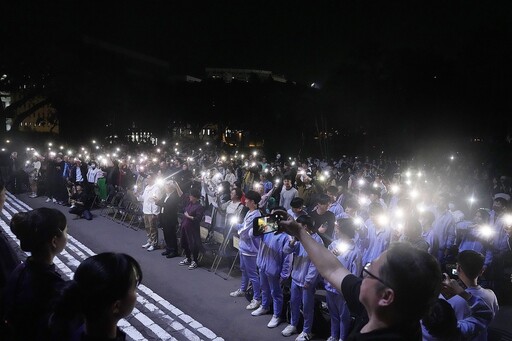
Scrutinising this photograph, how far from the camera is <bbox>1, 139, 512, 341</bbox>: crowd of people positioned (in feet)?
6.59

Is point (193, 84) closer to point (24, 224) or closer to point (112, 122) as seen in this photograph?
point (112, 122)

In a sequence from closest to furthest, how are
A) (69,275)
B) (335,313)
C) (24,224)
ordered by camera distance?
(24,224) → (335,313) → (69,275)

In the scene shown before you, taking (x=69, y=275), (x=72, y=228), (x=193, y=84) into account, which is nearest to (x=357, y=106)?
(x=193, y=84)

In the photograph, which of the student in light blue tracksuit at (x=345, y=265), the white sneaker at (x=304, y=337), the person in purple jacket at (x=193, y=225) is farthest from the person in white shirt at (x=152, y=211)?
the student in light blue tracksuit at (x=345, y=265)

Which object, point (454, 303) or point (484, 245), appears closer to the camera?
point (454, 303)

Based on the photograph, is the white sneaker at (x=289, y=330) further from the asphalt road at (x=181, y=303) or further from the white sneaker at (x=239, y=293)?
the white sneaker at (x=239, y=293)

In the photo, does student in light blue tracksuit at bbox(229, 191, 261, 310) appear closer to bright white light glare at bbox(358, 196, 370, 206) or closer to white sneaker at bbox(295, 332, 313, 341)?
white sneaker at bbox(295, 332, 313, 341)

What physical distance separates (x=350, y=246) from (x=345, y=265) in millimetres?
300

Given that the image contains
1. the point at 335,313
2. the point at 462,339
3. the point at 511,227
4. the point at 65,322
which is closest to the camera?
the point at 65,322

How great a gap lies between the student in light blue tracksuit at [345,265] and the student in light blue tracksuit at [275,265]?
102 cm

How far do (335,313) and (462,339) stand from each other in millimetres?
2745

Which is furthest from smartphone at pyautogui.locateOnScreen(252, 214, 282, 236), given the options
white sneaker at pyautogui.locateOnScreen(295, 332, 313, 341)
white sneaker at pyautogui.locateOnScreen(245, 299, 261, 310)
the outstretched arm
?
white sneaker at pyautogui.locateOnScreen(245, 299, 261, 310)

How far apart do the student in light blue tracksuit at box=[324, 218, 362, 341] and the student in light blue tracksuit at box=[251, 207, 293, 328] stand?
3.33ft

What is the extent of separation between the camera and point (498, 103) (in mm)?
24844
